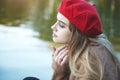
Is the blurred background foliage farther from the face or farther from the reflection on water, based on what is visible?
the face

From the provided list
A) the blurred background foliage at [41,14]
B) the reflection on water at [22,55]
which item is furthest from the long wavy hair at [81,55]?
the blurred background foliage at [41,14]

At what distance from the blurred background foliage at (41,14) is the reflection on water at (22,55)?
0.09 metres

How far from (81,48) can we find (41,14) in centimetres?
245

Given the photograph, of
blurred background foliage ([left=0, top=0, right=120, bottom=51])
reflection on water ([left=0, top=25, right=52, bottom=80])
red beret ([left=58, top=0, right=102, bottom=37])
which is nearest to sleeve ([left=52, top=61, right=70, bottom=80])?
red beret ([left=58, top=0, right=102, bottom=37])

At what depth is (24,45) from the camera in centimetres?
356

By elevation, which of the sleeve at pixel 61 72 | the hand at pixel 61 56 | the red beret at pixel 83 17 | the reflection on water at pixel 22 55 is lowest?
the reflection on water at pixel 22 55

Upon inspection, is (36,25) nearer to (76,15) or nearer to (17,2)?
(17,2)

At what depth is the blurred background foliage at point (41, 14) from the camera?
3666 mm

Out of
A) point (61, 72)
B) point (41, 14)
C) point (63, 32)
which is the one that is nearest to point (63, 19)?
point (63, 32)

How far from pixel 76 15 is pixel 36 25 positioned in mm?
2374

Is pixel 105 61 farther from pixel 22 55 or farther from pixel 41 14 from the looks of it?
pixel 41 14

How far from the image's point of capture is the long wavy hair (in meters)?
1.31

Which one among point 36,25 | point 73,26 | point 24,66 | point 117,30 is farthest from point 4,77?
point 73,26

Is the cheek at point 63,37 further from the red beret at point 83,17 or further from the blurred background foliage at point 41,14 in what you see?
the blurred background foliage at point 41,14
